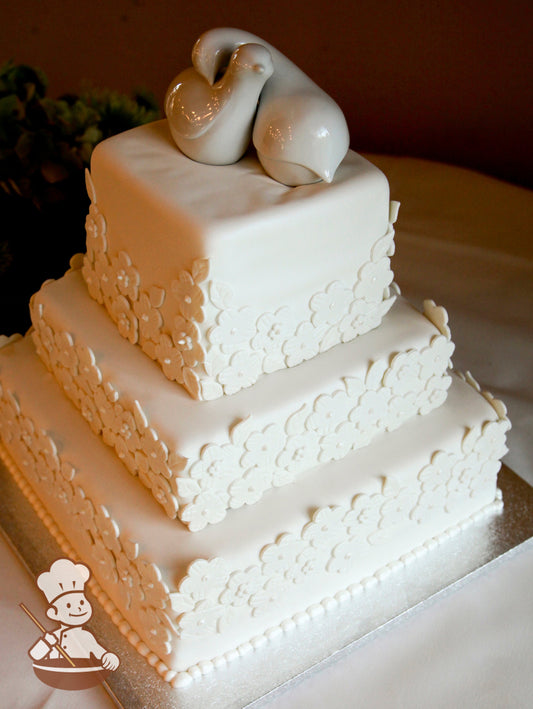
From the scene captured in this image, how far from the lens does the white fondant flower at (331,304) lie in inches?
57.7

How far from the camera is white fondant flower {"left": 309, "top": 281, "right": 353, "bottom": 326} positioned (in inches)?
57.7

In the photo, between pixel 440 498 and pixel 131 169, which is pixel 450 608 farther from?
pixel 131 169

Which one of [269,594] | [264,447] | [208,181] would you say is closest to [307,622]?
[269,594]

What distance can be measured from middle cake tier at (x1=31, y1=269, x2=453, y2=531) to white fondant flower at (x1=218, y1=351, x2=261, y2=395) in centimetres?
2

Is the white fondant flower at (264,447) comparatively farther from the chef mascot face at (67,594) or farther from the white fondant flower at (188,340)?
the chef mascot face at (67,594)

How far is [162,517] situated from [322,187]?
0.56 m

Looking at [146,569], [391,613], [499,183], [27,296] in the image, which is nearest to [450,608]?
[391,613]

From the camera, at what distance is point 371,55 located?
2867 millimetres

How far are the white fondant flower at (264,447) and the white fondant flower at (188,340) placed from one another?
146mm

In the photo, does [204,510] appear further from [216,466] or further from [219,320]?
[219,320]

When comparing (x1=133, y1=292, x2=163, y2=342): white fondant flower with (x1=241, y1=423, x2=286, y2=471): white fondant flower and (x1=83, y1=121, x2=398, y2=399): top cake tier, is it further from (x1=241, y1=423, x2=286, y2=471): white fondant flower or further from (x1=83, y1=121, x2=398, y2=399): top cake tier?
(x1=241, y1=423, x2=286, y2=471): white fondant flower

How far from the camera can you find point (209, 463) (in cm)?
142

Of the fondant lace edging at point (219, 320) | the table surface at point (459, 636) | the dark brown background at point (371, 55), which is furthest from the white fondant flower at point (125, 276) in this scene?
the dark brown background at point (371, 55)

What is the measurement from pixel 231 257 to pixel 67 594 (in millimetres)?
691
